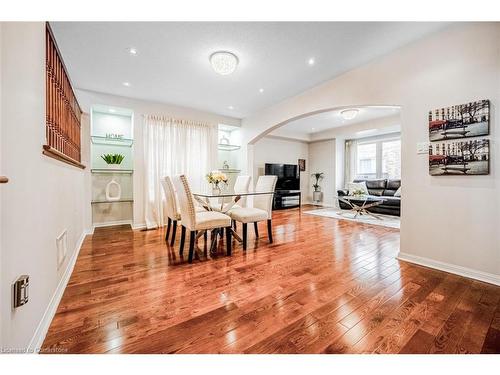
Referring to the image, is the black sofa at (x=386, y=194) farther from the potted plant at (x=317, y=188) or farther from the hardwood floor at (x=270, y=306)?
the hardwood floor at (x=270, y=306)

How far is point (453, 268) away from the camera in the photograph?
2176 millimetres

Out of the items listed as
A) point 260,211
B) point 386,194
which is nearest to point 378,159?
point 386,194

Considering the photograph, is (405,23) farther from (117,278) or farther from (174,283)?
(117,278)

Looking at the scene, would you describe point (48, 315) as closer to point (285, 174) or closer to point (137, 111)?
point (137, 111)

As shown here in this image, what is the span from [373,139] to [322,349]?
745 cm

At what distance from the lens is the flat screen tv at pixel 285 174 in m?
7.11

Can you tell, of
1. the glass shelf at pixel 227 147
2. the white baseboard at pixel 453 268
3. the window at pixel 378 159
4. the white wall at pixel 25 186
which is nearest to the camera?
the white wall at pixel 25 186

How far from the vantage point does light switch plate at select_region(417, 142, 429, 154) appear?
2.37 metres

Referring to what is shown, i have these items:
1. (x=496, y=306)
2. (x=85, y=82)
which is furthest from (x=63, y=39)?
(x=496, y=306)

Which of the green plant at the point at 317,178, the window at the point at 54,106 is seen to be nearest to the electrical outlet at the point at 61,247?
the window at the point at 54,106

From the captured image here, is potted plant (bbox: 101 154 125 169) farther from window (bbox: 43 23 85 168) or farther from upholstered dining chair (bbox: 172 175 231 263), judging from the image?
upholstered dining chair (bbox: 172 175 231 263)

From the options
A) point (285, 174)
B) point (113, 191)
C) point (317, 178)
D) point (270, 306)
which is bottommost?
point (270, 306)

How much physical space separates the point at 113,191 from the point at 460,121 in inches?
222

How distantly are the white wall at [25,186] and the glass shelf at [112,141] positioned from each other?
303 centimetres
